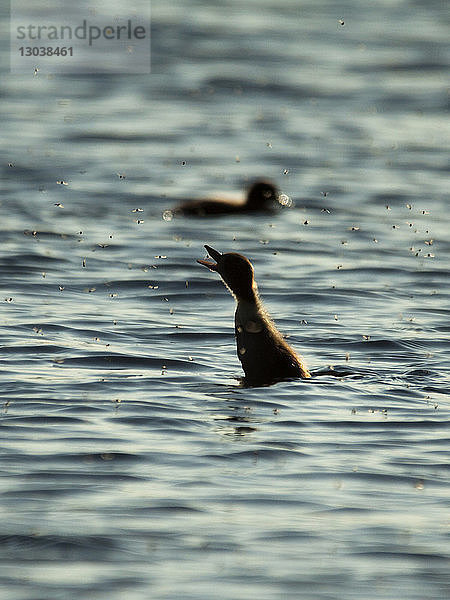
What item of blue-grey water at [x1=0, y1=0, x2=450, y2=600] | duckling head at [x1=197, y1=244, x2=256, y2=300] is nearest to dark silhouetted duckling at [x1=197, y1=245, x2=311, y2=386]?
duckling head at [x1=197, y1=244, x2=256, y2=300]

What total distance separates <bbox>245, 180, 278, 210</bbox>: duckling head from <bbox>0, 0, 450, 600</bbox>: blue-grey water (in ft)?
0.91

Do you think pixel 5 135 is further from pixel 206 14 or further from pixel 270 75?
pixel 206 14

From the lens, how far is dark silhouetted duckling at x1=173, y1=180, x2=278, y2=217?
18969mm

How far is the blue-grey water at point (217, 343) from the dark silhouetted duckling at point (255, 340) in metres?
0.16

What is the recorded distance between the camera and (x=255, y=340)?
1145 centimetres

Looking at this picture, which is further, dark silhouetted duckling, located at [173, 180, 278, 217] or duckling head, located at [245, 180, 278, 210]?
duckling head, located at [245, 180, 278, 210]

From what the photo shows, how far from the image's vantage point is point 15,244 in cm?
1733

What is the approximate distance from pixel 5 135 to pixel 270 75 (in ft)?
27.2

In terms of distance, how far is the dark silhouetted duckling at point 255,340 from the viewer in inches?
448
